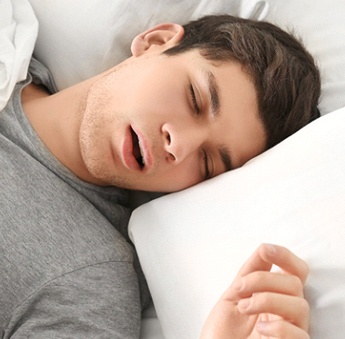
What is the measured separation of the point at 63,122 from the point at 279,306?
25.5 inches

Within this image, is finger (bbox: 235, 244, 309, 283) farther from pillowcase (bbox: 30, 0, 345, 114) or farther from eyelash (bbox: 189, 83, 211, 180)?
pillowcase (bbox: 30, 0, 345, 114)

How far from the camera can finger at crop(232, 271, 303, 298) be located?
33.9 inches

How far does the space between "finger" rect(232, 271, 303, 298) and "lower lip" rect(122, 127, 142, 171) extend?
1.29 ft

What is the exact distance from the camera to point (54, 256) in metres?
1.17

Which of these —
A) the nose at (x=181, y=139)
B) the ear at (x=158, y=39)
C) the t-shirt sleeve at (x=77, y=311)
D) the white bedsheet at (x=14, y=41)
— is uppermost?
the white bedsheet at (x=14, y=41)

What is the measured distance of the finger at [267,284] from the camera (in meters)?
0.86

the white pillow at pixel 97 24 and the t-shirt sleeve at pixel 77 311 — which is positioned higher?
the white pillow at pixel 97 24

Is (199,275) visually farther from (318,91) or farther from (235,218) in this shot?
(318,91)

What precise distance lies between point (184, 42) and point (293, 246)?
522 millimetres

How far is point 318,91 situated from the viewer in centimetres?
131

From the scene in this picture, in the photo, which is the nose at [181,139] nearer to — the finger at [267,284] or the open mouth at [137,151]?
the open mouth at [137,151]

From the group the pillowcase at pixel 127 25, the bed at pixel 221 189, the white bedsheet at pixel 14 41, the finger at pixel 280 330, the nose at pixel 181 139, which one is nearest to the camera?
the finger at pixel 280 330

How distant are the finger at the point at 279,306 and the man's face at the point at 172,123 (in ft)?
1.23

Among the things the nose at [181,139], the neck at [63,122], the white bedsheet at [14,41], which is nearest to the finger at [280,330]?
the nose at [181,139]
